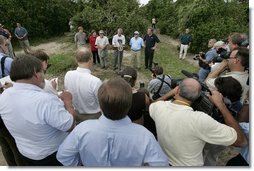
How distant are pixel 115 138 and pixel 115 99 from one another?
10.3 inches

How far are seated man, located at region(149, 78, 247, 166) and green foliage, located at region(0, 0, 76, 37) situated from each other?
13087 mm

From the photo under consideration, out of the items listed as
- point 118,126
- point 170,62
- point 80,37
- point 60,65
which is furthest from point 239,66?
point 80,37

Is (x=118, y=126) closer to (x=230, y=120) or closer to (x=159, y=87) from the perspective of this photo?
(x=230, y=120)

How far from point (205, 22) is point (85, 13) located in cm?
554

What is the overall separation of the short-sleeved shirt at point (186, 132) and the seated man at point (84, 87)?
3.62 feet

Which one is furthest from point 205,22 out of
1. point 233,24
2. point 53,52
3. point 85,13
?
point 53,52

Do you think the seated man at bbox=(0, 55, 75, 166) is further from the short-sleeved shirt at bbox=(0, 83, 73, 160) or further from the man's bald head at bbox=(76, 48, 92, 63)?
the man's bald head at bbox=(76, 48, 92, 63)

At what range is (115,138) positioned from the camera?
188 cm

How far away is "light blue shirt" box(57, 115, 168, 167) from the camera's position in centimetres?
188

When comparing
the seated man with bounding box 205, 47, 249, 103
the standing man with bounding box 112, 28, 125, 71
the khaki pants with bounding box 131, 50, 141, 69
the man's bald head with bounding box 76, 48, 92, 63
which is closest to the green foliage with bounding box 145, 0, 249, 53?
the khaki pants with bounding box 131, 50, 141, 69

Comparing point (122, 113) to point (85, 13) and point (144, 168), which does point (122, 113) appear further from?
point (85, 13)

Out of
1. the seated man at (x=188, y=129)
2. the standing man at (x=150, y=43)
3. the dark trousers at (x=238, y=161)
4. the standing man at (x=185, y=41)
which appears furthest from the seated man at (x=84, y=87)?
the standing man at (x=185, y=41)

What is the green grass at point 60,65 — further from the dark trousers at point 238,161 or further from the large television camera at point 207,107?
the dark trousers at point 238,161

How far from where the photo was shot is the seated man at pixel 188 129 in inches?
82.1
